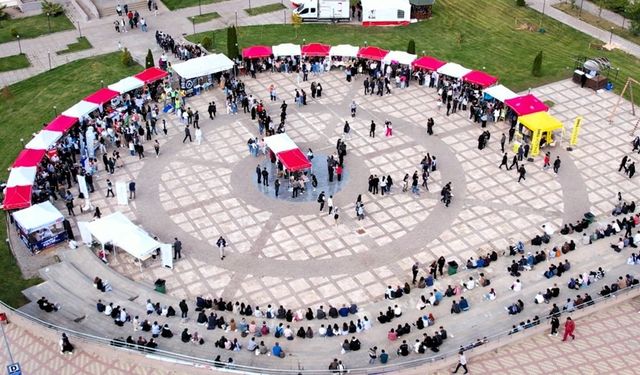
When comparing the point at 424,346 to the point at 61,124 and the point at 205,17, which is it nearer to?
the point at 61,124

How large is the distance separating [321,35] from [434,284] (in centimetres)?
3412

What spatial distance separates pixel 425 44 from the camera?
67250 millimetres

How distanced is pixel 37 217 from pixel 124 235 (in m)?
5.11

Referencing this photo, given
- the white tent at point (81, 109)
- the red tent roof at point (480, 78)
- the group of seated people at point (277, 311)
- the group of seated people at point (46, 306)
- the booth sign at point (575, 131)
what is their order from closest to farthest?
the group of seated people at point (277, 311) → the group of seated people at point (46, 306) → the booth sign at point (575, 131) → the white tent at point (81, 109) → the red tent roof at point (480, 78)

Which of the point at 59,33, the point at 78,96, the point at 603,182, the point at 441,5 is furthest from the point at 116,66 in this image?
the point at 603,182

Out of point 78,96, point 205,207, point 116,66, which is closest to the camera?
point 205,207

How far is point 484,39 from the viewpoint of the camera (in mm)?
68188

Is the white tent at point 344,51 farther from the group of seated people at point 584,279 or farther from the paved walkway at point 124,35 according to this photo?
the group of seated people at point 584,279

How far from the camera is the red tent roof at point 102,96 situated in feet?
182

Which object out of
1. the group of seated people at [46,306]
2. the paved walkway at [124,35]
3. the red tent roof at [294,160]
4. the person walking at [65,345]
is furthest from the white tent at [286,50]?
the person walking at [65,345]

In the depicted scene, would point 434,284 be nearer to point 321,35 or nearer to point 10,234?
point 10,234

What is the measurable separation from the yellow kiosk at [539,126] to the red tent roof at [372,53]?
1376 centimetres

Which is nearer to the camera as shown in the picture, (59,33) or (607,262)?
(607,262)

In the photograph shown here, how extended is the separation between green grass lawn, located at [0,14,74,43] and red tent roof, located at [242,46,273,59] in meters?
19.4
